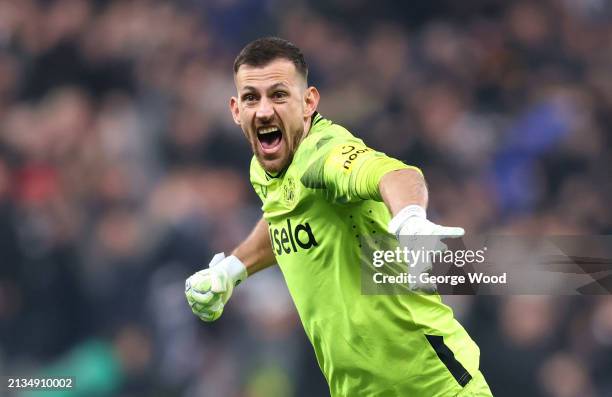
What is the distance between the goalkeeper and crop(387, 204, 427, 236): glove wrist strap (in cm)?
55

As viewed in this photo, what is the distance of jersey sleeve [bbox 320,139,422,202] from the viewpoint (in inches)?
143

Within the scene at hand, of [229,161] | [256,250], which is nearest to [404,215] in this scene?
[256,250]

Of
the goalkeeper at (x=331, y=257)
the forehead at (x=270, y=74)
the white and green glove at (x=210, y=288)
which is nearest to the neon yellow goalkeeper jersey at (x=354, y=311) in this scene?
the goalkeeper at (x=331, y=257)

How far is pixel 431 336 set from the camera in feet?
14.1

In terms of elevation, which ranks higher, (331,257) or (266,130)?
(266,130)

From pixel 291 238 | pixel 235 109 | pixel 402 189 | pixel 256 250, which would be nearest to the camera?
pixel 402 189

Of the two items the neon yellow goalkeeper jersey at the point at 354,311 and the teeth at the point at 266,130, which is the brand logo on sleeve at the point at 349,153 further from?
the teeth at the point at 266,130

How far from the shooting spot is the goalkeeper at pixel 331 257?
418 centimetres

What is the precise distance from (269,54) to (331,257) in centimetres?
90

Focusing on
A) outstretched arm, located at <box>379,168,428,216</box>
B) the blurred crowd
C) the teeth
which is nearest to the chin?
the teeth

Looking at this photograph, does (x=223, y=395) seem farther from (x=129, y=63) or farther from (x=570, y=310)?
(x=129, y=63)

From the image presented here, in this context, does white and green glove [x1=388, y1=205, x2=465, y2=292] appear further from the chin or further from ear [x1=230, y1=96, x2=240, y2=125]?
ear [x1=230, y1=96, x2=240, y2=125]

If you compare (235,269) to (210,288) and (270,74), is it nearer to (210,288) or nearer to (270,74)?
(210,288)

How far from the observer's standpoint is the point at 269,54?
14.7 feet
